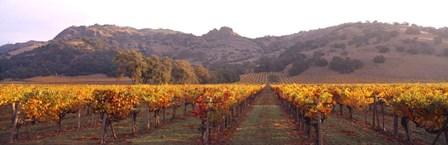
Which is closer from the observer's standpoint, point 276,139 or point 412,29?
point 276,139

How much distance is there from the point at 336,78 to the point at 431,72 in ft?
80.0

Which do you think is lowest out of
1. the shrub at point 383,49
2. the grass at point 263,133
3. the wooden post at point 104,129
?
the grass at point 263,133

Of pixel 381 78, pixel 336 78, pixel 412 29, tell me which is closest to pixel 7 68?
pixel 336 78

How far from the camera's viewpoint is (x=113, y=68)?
11975 cm

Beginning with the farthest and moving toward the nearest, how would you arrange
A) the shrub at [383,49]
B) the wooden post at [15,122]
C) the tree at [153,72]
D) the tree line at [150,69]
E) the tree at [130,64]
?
the shrub at [383,49] → the tree at [153,72] → the tree line at [150,69] → the tree at [130,64] → the wooden post at [15,122]

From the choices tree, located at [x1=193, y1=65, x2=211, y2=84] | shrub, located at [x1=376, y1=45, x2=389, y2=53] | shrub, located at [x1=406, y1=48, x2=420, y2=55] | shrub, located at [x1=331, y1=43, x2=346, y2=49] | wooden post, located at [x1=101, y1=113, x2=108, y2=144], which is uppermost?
shrub, located at [x1=331, y1=43, x2=346, y2=49]

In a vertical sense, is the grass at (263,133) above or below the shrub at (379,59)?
below

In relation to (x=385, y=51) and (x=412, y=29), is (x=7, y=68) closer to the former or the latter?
(x=385, y=51)

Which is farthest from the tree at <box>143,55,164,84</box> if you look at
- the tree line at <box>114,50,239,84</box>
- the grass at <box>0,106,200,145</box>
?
the grass at <box>0,106,200,145</box>

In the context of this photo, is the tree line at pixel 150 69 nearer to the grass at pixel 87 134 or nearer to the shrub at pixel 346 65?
the grass at pixel 87 134

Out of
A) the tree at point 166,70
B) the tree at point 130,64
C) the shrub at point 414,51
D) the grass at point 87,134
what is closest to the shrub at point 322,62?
the shrub at point 414,51

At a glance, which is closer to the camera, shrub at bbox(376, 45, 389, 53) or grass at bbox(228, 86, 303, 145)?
grass at bbox(228, 86, 303, 145)

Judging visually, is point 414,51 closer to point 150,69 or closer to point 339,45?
point 339,45

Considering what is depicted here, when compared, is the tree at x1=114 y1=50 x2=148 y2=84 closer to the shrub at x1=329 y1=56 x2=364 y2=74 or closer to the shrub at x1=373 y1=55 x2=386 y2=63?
the shrub at x1=329 y1=56 x2=364 y2=74
